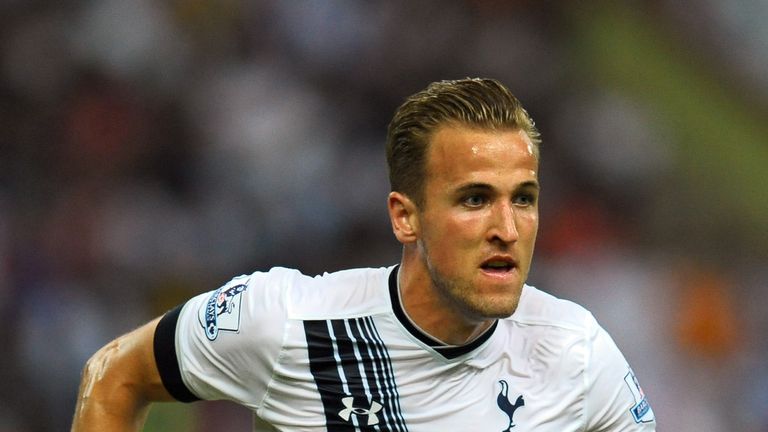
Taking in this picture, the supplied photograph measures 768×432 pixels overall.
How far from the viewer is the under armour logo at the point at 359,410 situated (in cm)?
316

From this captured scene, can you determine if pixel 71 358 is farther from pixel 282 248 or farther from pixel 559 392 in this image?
pixel 559 392

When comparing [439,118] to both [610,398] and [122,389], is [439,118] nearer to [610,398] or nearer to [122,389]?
[610,398]

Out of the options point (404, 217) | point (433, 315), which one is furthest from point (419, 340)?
point (404, 217)

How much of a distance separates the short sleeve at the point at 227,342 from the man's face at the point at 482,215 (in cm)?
51

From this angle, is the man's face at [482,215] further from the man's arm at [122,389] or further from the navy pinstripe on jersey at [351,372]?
the man's arm at [122,389]

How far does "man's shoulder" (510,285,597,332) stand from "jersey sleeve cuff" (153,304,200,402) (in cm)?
97

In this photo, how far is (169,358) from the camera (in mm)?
3307

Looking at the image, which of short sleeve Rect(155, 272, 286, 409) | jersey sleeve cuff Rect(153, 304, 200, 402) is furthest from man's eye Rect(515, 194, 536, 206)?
jersey sleeve cuff Rect(153, 304, 200, 402)

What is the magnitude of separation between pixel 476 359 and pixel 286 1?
4825 mm

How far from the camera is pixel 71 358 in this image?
21.6ft

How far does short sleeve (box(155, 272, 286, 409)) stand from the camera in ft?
10.5

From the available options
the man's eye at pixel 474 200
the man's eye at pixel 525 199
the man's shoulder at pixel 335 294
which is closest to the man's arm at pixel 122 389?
the man's shoulder at pixel 335 294

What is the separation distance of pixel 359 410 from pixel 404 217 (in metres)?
0.55

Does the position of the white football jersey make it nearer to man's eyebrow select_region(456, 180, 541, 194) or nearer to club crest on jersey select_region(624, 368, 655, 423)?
A: club crest on jersey select_region(624, 368, 655, 423)
